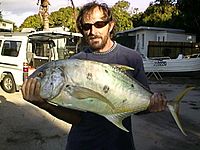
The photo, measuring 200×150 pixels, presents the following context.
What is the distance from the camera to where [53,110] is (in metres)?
2.32

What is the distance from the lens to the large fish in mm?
1901

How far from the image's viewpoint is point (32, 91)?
78.7 inches

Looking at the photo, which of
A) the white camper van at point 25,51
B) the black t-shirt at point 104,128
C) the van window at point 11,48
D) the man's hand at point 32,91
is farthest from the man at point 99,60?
the van window at point 11,48

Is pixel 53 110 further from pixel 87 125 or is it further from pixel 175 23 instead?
pixel 175 23

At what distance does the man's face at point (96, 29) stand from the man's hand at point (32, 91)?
0.58 meters

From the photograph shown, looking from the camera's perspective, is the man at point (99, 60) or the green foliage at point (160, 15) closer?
the man at point (99, 60)

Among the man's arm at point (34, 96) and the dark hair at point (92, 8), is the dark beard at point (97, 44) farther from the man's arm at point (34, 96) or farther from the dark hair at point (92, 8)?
Answer: the man's arm at point (34, 96)

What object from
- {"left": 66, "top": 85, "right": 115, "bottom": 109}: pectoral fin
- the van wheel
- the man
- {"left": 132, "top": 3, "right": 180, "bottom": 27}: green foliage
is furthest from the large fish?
{"left": 132, "top": 3, "right": 180, "bottom": 27}: green foliage

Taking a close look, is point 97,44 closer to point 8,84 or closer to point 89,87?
point 89,87

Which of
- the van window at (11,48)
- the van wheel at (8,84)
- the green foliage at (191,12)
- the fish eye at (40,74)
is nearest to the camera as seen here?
the fish eye at (40,74)

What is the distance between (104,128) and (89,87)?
53cm

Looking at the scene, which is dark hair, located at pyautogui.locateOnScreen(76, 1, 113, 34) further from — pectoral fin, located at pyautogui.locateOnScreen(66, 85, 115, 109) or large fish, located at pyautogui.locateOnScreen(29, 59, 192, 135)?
pectoral fin, located at pyautogui.locateOnScreen(66, 85, 115, 109)

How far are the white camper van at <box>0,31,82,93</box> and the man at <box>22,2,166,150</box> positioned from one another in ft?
30.6

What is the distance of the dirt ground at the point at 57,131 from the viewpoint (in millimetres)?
6711
